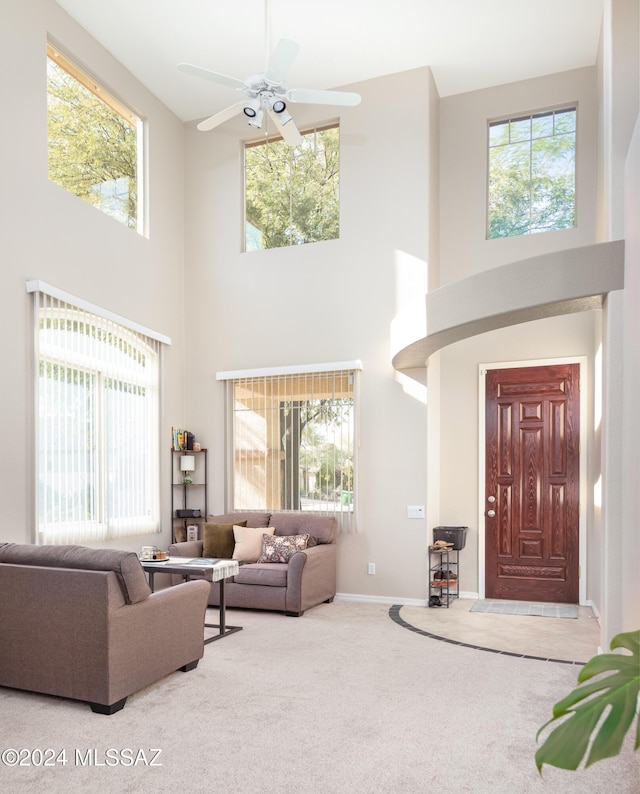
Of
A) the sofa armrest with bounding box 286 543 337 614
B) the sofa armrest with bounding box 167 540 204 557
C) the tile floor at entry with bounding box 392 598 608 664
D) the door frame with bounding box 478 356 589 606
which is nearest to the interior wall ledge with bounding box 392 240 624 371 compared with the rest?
the door frame with bounding box 478 356 589 606

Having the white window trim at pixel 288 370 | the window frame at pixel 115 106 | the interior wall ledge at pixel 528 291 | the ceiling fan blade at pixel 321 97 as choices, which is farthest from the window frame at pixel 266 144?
the interior wall ledge at pixel 528 291

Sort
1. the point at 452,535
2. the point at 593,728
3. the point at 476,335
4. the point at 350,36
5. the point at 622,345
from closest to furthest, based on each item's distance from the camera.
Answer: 1. the point at 593,728
2. the point at 622,345
3. the point at 476,335
4. the point at 350,36
5. the point at 452,535

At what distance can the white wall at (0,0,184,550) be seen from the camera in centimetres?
510

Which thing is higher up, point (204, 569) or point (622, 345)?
point (622, 345)

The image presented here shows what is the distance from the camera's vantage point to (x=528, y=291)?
4.45 m

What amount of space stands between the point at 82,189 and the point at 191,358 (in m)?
2.20

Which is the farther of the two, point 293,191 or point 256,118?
point 293,191

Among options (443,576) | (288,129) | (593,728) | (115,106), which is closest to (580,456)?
(443,576)

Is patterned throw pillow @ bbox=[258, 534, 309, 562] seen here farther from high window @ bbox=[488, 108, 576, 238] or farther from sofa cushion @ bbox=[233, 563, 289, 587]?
high window @ bbox=[488, 108, 576, 238]

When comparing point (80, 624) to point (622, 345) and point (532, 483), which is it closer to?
point (622, 345)

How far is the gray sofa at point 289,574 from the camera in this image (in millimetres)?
5844

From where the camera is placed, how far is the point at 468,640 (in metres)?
5.16

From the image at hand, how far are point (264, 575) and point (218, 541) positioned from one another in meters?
0.69

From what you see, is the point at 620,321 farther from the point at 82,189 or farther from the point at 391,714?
the point at 82,189
